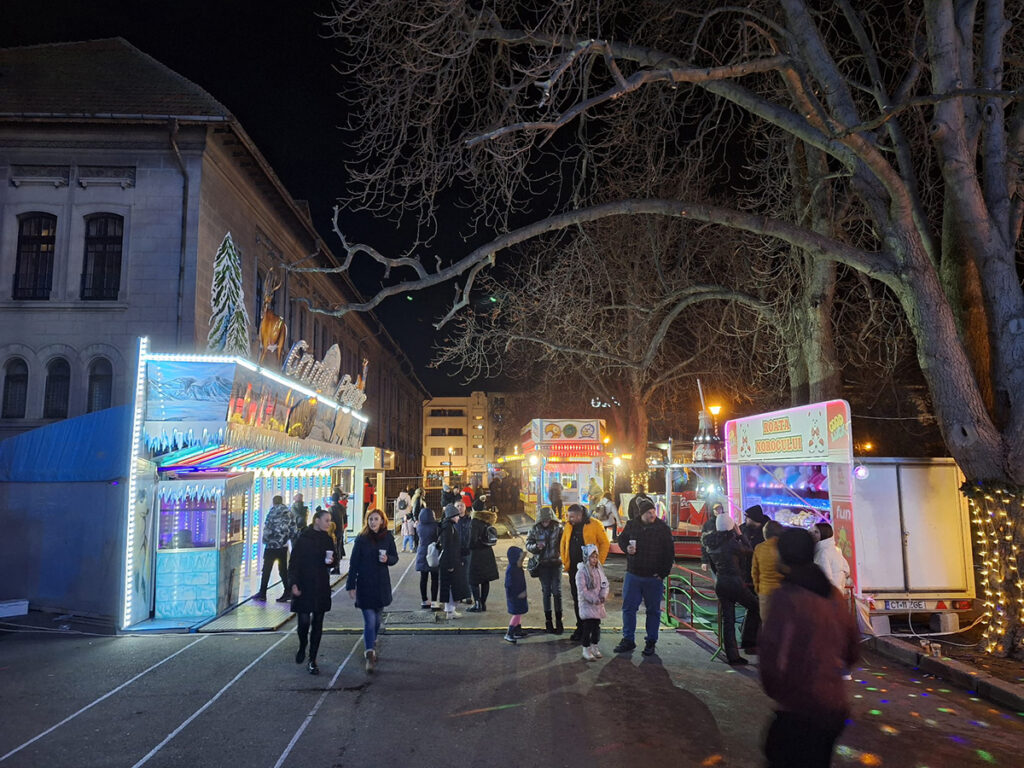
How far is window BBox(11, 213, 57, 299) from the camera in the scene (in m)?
14.8

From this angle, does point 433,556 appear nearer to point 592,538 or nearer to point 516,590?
point 516,590

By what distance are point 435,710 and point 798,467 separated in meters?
10.2

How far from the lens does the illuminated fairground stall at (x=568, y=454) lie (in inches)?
1050

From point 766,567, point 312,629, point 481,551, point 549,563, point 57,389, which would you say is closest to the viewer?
point 766,567

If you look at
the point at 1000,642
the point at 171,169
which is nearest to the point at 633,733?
the point at 1000,642

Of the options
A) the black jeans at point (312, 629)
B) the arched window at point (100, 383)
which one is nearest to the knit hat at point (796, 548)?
the black jeans at point (312, 629)

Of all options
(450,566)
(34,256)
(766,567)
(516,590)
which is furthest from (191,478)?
(766,567)

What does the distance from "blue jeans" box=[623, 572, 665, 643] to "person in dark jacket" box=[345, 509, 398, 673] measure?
116 inches

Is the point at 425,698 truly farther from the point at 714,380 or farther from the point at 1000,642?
the point at 714,380

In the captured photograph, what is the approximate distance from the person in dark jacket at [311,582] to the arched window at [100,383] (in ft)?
29.0

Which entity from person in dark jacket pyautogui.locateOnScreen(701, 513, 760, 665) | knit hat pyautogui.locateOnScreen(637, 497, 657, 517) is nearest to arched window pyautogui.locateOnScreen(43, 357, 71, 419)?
knit hat pyautogui.locateOnScreen(637, 497, 657, 517)

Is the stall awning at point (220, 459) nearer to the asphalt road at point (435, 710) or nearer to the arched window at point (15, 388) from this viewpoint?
the asphalt road at point (435, 710)

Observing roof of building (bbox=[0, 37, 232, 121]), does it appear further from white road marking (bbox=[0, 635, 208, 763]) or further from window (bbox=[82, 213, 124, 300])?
white road marking (bbox=[0, 635, 208, 763])

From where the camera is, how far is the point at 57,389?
14430 mm
